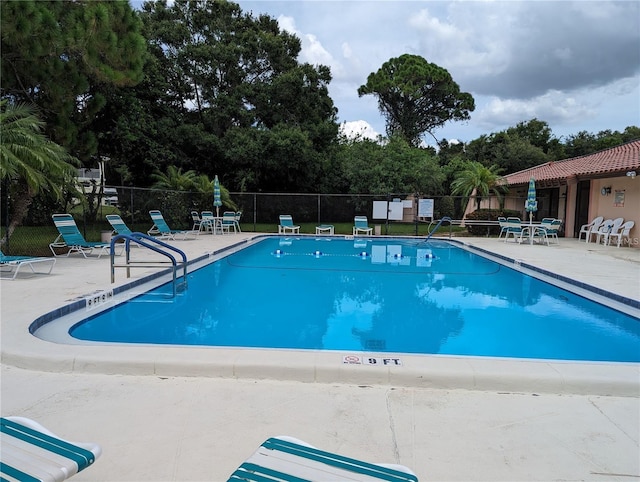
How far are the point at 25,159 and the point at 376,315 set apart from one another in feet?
23.8

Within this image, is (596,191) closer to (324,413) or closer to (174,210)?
(174,210)

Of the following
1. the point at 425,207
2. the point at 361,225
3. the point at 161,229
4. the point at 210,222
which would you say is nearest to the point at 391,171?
the point at 425,207

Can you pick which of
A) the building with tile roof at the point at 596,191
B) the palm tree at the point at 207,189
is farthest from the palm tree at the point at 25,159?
the building with tile roof at the point at 596,191

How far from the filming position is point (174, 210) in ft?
57.6

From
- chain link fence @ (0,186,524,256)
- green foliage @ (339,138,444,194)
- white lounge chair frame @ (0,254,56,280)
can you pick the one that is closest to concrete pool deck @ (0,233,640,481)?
white lounge chair frame @ (0,254,56,280)

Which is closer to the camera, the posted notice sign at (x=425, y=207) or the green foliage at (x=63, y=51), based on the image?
the green foliage at (x=63, y=51)

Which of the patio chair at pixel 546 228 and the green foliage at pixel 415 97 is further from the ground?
the green foliage at pixel 415 97

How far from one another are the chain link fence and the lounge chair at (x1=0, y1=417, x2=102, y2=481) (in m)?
8.98

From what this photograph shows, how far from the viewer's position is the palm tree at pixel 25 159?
26.7ft

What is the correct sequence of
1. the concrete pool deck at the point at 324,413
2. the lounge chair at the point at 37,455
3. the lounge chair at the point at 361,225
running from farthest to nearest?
the lounge chair at the point at 361,225
the concrete pool deck at the point at 324,413
the lounge chair at the point at 37,455

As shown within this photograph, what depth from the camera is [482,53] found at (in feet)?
37.2

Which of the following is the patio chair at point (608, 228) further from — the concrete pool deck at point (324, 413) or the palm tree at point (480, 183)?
the concrete pool deck at point (324, 413)

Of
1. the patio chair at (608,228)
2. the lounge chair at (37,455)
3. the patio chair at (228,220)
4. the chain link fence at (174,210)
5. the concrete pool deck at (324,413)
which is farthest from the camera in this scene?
the patio chair at (228,220)

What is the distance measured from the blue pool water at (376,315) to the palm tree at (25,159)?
3.41 meters
